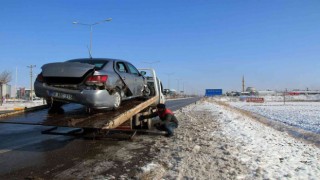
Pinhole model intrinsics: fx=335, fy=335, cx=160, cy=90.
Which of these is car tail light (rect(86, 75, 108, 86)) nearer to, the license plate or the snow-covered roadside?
the license plate

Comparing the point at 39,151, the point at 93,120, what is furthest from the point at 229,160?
the point at 39,151

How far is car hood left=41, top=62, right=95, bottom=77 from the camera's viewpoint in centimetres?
779

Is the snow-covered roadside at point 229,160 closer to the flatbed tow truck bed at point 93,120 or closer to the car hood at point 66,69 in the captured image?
the flatbed tow truck bed at point 93,120

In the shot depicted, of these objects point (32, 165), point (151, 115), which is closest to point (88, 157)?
point (32, 165)

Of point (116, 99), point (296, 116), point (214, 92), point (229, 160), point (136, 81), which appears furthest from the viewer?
point (214, 92)

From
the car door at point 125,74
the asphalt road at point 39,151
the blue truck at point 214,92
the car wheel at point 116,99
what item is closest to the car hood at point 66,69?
the car wheel at point 116,99

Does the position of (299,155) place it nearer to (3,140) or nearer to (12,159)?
(12,159)

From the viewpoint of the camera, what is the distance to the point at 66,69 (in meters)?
7.84

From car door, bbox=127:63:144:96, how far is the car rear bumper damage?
80.8 inches

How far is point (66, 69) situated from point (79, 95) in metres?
0.71

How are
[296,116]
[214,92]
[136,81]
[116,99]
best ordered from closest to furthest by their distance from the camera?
[116,99] → [136,81] → [296,116] → [214,92]

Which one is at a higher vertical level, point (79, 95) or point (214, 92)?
point (214, 92)

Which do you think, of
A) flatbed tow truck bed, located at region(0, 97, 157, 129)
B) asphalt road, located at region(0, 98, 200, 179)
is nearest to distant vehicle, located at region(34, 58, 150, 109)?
flatbed tow truck bed, located at region(0, 97, 157, 129)

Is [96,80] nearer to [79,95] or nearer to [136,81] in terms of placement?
[79,95]
